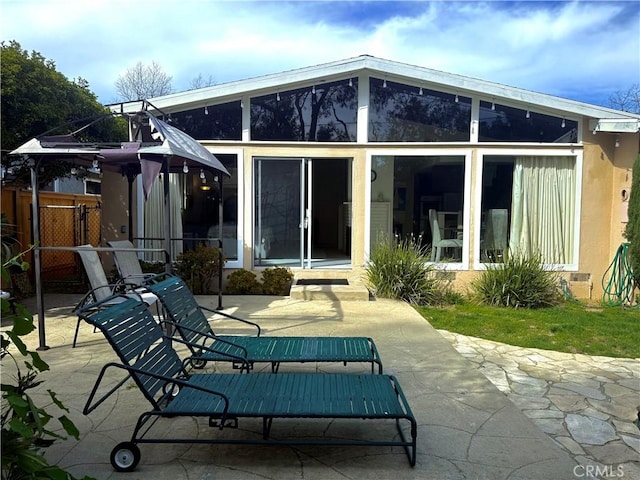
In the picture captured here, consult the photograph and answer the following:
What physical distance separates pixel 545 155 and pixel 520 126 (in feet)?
2.31

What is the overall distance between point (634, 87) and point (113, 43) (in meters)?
22.1

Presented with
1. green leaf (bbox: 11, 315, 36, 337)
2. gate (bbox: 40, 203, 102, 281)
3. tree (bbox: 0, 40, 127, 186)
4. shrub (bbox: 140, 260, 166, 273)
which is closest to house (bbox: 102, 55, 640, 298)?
shrub (bbox: 140, 260, 166, 273)

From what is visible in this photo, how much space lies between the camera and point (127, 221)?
8.62m

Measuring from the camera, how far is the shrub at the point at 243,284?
8.24 metres

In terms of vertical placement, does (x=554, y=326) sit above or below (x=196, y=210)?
below

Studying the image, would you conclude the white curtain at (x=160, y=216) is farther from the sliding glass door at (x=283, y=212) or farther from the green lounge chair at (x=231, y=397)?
the green lounge chair at (x=231, y=397)

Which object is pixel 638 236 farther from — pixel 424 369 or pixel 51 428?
pixel 51 428

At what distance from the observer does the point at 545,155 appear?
27.9ft

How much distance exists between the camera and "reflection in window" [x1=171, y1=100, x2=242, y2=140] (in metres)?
8.57

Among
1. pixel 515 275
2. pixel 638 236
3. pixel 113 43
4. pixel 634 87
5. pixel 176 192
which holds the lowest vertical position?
pixel 515 275

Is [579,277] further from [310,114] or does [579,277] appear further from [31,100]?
[31,100]

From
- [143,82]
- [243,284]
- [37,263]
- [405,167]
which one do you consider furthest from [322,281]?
[143,82]

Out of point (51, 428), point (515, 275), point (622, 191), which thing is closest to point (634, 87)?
point (622, 191)

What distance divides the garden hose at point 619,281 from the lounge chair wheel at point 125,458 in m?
7.97
